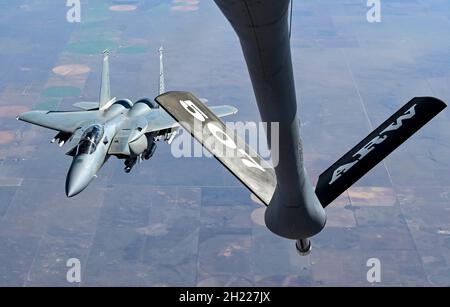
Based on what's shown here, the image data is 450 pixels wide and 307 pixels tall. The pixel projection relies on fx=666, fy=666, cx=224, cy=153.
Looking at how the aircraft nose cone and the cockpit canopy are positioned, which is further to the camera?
the cockpit canopy

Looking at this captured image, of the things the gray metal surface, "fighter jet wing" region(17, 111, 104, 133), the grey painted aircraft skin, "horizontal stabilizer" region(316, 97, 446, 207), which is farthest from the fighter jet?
the gray metal surface

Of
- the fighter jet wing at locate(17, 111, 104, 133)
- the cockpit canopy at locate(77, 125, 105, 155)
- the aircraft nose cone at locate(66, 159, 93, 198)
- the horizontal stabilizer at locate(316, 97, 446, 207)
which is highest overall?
the horizontal stabilizer at locate(316, 97, 446, 207)

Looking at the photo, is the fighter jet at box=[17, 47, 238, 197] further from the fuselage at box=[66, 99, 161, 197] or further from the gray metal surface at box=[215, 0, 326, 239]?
the gray metal surface at box=[215, 0, 326, 239]

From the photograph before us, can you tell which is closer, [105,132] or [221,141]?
[221,141]

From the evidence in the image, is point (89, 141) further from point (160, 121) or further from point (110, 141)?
point (160, 121)

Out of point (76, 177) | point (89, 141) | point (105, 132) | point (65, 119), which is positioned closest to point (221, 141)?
point (76, 177)

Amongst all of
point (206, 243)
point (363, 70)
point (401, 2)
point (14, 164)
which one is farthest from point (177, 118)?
point (401, 2)
